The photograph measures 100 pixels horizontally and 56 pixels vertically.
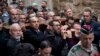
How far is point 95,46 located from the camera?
6559 millimetres

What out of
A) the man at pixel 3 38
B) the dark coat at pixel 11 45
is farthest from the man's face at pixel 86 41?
the man at pixel 3 38

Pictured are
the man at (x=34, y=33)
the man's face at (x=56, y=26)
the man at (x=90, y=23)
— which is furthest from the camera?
the man's face at (x=56, y=26)

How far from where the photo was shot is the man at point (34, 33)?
354 inches

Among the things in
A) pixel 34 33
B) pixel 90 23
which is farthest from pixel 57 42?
pixel 90 23

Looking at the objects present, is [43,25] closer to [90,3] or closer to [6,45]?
[6,45]

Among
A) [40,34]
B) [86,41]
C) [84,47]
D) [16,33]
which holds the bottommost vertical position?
[40,34]

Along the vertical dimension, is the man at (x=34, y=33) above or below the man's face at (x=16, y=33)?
below

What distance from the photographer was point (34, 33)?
9.11 m

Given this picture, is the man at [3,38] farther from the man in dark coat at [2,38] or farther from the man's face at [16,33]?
the man's face at [16,33]

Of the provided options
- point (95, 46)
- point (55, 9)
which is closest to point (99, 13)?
point (55, 9)

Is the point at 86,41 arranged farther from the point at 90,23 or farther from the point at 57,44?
the point at 90,23

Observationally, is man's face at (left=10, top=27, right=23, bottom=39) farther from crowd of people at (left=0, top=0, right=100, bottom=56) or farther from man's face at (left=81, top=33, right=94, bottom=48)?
man's face at (left=81, top=33, right=94, bottom=48)

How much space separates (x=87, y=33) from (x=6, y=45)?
2.32 meters

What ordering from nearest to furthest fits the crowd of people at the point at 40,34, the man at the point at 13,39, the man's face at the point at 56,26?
the crowd of people at the point at 40,34 < the man at the point at 13,39 < the man's face at the point at 56,26
